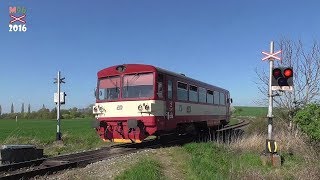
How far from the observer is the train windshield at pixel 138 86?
1548 centimetres

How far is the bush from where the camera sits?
470 inches

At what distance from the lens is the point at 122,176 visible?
9344mm

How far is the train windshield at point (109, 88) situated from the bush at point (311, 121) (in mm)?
7022

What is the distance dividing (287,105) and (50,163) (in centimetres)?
983

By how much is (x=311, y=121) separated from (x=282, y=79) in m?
1.58

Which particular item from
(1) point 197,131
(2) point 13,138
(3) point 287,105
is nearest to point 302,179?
(3) point 287,105

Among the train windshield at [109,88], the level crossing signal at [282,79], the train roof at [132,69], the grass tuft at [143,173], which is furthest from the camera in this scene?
the train windshield at [109,88]

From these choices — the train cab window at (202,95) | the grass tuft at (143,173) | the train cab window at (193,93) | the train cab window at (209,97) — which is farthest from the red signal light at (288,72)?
the train cab window at (209,97)

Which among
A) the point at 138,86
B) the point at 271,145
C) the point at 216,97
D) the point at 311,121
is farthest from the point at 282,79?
the point at 216,97

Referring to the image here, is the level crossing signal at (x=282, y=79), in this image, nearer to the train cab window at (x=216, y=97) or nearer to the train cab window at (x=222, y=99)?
the train cab window at (x=216, y=97)

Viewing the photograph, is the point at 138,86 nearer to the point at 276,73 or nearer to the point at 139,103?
the point at 139,103

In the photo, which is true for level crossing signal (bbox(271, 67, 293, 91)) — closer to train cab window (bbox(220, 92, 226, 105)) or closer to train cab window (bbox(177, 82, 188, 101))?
train cab window (bbox(177, 82, 188, 101))

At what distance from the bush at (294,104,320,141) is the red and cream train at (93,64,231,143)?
16.8 ft

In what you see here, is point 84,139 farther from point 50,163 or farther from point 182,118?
point 50,163
